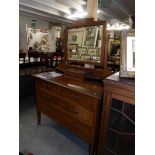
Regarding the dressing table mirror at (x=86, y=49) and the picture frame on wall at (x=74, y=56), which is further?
the picture frame on wall at (x=74, y=56)

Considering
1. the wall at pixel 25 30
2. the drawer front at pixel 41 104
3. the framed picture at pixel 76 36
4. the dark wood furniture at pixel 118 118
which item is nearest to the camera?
the dark wood furniture at pixel 118 118

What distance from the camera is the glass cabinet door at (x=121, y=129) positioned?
1.18 m

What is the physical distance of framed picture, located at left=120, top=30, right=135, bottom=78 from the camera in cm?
119

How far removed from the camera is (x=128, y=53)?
1.20 meters

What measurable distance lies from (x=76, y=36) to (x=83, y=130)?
1.23 meters

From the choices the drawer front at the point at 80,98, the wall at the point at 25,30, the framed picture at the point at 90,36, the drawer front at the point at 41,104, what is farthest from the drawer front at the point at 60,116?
the wall at the point at 25,30

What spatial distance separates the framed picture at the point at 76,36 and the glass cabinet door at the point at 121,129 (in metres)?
1.14

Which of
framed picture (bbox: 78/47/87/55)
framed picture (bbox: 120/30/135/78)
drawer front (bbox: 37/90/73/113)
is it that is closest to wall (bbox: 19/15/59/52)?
drawer front (bbox: 37/90/73/113)

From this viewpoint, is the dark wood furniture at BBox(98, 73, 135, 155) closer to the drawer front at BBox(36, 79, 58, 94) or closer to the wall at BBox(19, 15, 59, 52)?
the drawer front at BBox(36, 79, 58, 94)

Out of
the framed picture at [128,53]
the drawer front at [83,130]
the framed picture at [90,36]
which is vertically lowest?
the drawer front at [83,130]

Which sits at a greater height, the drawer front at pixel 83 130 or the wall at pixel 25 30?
the wall at pixel 25 30

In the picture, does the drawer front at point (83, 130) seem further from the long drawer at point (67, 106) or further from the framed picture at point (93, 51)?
the framed picture at point (93, 51)
